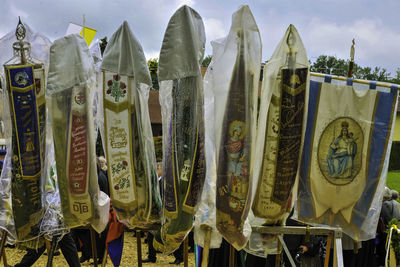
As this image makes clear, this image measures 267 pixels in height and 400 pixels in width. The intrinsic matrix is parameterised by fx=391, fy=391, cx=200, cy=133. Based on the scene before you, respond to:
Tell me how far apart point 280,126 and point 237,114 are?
0.27m

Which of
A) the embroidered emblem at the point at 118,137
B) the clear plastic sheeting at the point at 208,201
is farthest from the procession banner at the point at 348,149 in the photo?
the embroidered emblem at the point at 118,137

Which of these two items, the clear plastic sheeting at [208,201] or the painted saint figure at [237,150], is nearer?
the painted saint figure at [237,150]

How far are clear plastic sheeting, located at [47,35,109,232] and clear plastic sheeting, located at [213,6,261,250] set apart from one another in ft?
2.70

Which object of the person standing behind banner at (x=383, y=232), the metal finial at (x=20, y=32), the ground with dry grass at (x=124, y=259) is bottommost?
the ground with dry grass at (x=124, y=259)

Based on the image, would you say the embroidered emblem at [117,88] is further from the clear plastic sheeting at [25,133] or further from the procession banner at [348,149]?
the procession banner at [348,149]

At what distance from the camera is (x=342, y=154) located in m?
2.51

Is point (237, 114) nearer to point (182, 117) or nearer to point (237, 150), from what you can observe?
point (237, 150)

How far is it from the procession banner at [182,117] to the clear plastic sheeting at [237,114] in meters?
0.13

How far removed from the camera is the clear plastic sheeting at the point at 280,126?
2.29 m

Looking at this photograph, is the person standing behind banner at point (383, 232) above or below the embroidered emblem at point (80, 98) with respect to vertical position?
below

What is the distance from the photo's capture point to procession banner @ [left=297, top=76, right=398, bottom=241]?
2482 mm

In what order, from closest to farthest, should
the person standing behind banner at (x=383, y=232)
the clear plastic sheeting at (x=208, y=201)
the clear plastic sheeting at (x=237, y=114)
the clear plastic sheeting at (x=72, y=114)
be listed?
the clear plastic sheeting at (x=237, y=114)
the clear plastic sheeting at (x=72, y=114)
the clear plastic sheeting at (x=208, y=201)
the person standing behind banner at (x=383, y=232)

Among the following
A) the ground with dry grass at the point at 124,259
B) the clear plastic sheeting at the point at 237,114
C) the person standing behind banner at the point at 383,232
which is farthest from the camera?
the ground with dry grass at the point at 124,259

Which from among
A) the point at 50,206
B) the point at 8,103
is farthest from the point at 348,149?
the point at 8,103
